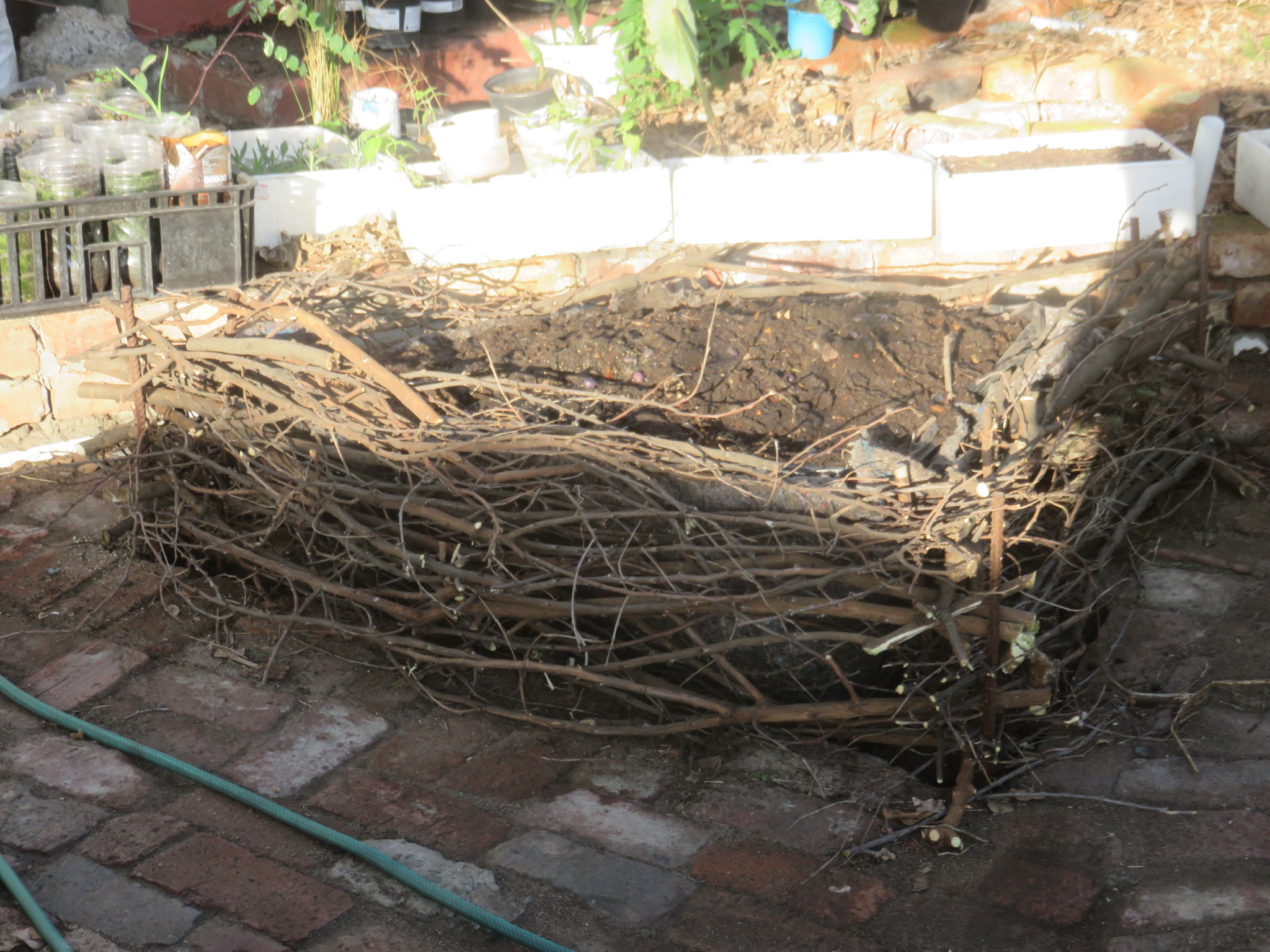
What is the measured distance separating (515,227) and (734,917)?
2954mm

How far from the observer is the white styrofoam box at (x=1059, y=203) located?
4.23 m

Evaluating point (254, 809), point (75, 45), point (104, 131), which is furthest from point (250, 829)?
point (75, 45)

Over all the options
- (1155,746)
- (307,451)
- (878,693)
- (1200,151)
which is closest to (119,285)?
(307,451)

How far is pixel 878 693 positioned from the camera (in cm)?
269

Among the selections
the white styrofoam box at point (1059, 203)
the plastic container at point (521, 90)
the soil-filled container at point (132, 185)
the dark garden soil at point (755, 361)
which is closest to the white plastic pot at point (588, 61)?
the plastic container at point (521, 90)

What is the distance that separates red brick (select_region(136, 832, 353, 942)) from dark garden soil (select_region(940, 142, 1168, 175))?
11.4ft

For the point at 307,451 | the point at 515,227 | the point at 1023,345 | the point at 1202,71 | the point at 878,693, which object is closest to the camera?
the point at 878,693

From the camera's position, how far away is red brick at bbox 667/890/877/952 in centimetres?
196

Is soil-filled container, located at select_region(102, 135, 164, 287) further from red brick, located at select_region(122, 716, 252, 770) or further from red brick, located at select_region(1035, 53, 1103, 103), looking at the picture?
red brick, located at select_region(1035, 53, 1103, 103)

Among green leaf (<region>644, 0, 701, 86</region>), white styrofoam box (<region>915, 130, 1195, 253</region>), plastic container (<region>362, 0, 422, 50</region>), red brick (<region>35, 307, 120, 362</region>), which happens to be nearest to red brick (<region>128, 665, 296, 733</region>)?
red brick (<region>35, 307, 120, 362</region>)

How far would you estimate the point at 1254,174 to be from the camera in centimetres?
425

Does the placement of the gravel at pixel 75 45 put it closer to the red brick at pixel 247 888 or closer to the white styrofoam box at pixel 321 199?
the white styrofoam box at pixel 321 199

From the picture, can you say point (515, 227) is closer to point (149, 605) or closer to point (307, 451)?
point (307, 451)

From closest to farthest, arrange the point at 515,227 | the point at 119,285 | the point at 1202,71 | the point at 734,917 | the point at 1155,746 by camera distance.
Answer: the point at 734,917
the point at 1155,746
the point at 119,285
the point at 515,227
the point at 1202,71
